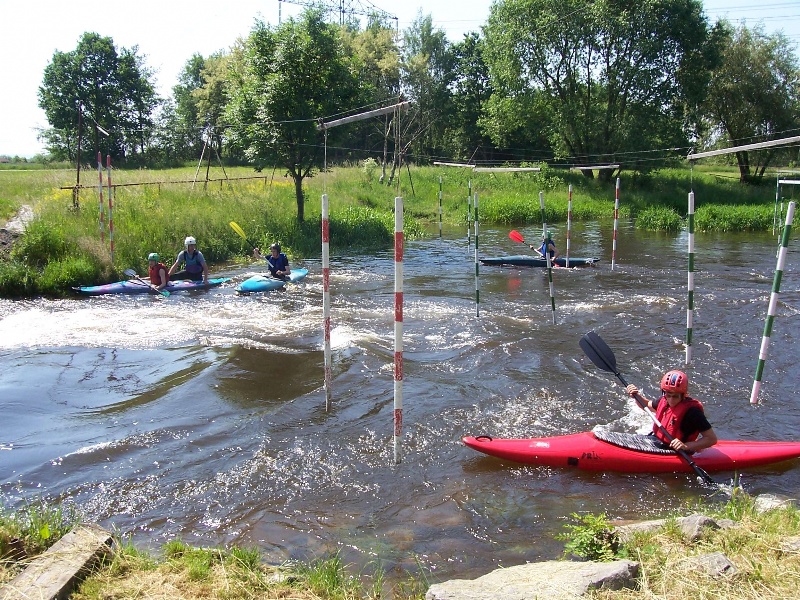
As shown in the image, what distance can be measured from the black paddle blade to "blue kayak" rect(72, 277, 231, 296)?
871 centimetres

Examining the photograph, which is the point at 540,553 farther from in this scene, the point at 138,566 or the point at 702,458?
the point at 138,566

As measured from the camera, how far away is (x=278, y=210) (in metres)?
19.5

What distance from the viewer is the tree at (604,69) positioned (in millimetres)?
30219

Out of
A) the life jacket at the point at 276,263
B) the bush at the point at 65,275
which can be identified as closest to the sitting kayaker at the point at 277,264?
the life jacket at the point at 276,263

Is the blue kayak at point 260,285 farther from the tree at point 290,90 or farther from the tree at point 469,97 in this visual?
the tree at point 469,97

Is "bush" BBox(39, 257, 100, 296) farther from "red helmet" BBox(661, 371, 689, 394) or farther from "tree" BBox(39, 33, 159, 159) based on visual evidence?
"tree" BBox(39, 33, 159, 159)

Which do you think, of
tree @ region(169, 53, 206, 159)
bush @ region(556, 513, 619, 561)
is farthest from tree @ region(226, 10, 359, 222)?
tree @ region(169, 53, 206, 159)

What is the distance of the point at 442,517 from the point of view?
5043mm

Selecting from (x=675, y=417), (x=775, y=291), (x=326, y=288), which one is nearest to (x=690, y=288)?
(x=775, y=291)

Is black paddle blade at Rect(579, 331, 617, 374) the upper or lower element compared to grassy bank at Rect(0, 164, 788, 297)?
lower

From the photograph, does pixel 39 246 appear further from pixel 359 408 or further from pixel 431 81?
pixel 431 81

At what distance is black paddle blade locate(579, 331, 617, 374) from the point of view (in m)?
6.87

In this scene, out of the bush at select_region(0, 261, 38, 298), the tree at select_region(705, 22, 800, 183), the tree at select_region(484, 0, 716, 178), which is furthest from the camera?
the tree at select_region(705, 22, 800, 183)

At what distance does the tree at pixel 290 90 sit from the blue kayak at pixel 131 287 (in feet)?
21.3
